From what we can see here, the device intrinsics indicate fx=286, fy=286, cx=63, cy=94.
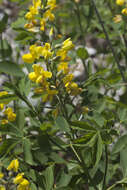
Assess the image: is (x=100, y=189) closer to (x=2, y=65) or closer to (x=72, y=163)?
(x=72, y=163)

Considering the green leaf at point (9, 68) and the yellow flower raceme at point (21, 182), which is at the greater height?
the green leaf at point (9, 68)

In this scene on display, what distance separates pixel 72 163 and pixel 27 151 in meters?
0.31

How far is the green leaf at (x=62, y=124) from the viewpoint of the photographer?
144 cm

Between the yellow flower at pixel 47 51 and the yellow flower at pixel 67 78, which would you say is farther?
the yellow flower at pixel 67 78

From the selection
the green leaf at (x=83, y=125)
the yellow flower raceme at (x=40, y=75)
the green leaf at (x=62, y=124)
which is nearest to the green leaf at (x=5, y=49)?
the yellow flower raceme at (x=40, y=75)

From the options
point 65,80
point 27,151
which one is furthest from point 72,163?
point 65,80

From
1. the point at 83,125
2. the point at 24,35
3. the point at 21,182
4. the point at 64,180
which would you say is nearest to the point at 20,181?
the point at 21,182

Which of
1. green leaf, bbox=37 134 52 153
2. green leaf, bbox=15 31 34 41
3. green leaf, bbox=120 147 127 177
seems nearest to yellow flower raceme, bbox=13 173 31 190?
green leaf, bbox=37 134 52 153

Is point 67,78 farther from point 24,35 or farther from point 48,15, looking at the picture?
point 24,35

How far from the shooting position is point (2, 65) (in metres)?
1.54

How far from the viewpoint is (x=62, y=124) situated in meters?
1.45

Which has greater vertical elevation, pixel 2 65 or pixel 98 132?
pixel 2 65

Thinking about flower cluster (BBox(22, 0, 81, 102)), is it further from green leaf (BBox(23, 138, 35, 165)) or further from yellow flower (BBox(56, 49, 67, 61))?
green leaf (BBox(23, 138, 35, 165))

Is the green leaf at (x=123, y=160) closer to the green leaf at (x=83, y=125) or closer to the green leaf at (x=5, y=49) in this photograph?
the green leaf at (x=83, y=125)
